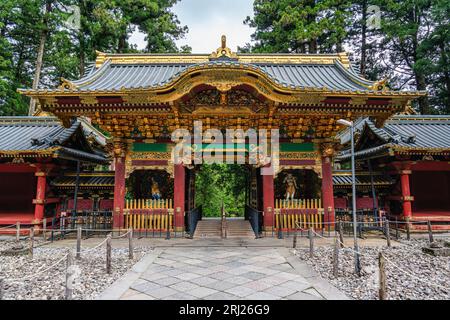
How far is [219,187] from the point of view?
2452cm

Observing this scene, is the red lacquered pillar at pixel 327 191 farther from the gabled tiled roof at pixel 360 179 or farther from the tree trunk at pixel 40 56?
the tree trunk at pixel 40 56

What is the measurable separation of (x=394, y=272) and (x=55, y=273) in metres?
7.29

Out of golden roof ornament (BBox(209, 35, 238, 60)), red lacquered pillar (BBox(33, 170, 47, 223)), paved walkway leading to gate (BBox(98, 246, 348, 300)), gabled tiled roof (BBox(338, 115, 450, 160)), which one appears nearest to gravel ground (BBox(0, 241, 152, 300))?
paved walkway leading to gate (BBox(98, 246, 348, 300))

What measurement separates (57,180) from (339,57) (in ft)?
44.5

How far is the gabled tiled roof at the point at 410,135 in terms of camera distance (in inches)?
395

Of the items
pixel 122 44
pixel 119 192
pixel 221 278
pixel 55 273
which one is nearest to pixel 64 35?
pixel 122 44

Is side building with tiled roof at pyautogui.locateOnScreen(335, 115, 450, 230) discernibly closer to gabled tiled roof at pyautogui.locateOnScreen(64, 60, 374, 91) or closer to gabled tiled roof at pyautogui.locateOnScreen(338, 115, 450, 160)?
gabled tiled roof at pyautogui.locateOnScreen(338, 115, 450, 160)

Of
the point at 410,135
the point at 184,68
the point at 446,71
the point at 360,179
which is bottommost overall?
the point at 360,179

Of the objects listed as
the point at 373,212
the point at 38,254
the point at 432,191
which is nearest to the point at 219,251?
the point at 38,254

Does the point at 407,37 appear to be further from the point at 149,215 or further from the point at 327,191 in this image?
the point at 149,215

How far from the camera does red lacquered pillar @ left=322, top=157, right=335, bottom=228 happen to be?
383 inches

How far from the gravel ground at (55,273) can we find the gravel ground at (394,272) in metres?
4.31

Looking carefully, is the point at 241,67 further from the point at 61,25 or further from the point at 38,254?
the point at 61,25

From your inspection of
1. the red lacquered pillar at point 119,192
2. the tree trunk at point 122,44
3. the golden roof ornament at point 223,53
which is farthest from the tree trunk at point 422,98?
the tree trunk at point 122,44
